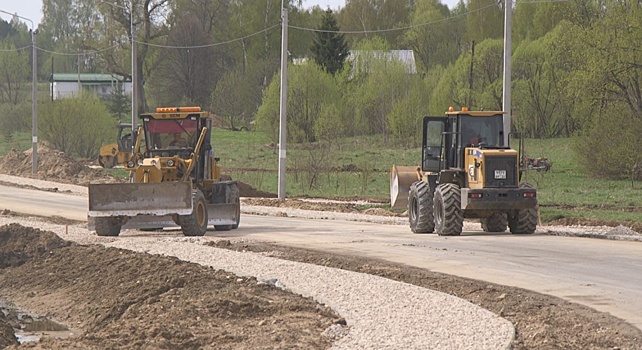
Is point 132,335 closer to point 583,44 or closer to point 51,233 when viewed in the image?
point 51,233

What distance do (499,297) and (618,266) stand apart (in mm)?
4074

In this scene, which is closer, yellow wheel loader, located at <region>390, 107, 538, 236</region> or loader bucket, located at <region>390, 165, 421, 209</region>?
yellow wheel loader, located at <region>390, 107, 538, 236</region>

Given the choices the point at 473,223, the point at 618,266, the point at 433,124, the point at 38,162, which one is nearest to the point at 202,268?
the point at 618,266

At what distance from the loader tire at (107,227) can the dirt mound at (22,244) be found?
1.12m

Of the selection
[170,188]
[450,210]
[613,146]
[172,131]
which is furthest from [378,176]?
[170,188]

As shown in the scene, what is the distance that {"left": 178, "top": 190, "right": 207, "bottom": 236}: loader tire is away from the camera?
77.9ft

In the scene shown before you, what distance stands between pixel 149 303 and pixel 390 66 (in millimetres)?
66192

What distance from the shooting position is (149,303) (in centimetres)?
1556

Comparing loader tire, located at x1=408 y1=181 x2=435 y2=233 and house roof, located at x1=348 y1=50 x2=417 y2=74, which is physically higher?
house roof, located at x1=348 y1=50 x2=417 y2=74

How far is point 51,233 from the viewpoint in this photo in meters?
23.3

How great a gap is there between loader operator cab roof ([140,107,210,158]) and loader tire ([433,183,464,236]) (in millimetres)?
5478

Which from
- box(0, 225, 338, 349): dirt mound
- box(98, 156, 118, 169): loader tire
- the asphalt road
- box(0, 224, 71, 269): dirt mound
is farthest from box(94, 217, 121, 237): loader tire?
box(98, 156, 118, 169): loader tire

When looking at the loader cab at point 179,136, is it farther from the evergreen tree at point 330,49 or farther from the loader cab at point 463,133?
the evergreen tree at point 330,49

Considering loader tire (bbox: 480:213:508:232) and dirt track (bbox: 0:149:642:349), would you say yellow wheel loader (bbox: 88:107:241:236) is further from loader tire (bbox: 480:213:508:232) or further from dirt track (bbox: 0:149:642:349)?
loader tire (bbox: 480:213:508:232)
